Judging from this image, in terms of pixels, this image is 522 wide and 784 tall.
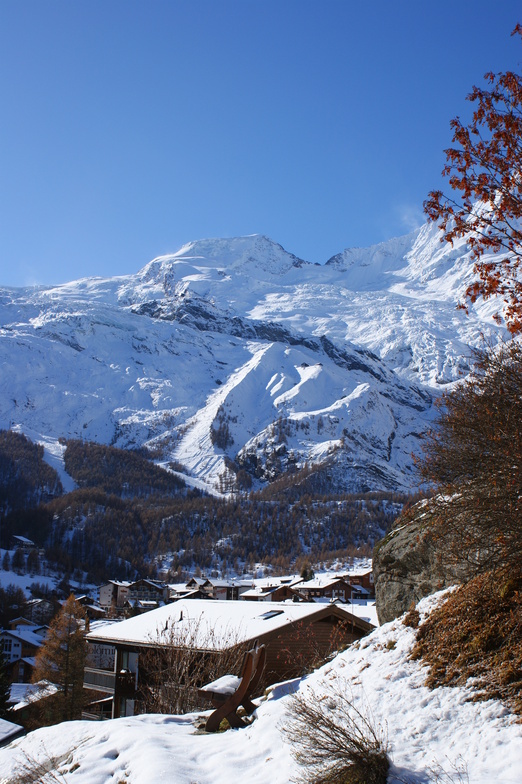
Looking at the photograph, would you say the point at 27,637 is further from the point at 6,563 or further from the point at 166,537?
the point at 166,537

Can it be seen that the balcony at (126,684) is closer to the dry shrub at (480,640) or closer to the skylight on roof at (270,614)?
the skylight on roof at (270,614)

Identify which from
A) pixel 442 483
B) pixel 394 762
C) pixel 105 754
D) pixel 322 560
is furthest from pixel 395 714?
pixel 322 560

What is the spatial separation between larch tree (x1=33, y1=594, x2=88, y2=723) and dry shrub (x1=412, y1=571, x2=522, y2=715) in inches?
1414

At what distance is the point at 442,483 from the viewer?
9711mm

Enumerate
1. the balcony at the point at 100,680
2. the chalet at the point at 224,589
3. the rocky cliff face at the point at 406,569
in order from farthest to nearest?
the chalet at the point at 224,589
the balcony at the point at 100,680
the rocky cliff face at the point at 406,569

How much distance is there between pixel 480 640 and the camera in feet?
25.4

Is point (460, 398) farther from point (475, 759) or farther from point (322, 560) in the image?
point (322, 560)

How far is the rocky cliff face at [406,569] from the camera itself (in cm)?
1089

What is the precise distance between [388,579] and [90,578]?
141357 millimetres

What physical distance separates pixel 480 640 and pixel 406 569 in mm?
4088

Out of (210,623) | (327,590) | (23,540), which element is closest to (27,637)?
(327,590)

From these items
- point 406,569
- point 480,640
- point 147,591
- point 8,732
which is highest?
point 406,569

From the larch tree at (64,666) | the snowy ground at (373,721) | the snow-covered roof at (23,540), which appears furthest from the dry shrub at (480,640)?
the snow-covered roof at (23,540)

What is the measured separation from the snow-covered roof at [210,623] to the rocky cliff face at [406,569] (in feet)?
28.7
